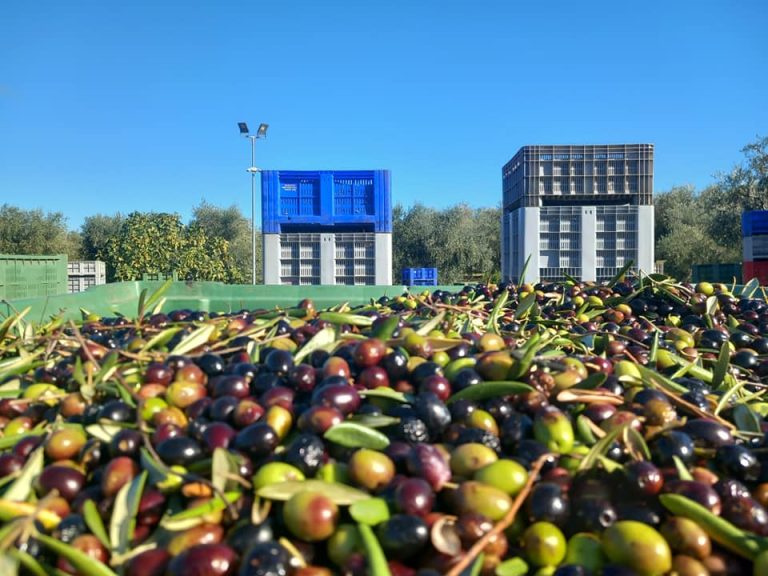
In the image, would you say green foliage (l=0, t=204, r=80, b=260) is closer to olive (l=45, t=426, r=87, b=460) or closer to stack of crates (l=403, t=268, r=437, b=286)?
stack of crates (l=403, t=268, r=437, b=286)

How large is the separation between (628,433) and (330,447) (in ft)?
2.45

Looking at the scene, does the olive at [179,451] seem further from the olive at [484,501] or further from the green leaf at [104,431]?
the olive at [484,501]

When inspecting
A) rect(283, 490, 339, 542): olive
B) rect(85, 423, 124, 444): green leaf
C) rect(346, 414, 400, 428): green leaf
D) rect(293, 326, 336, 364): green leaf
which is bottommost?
rect(283, 490, 339, 542): olive

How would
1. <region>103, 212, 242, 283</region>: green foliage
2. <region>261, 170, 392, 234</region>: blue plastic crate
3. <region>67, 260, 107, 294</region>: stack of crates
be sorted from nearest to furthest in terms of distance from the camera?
<region>261, 170, 392, 234</region>: blue plastic crate → <region>103, 212, 242, 283</region>: green foliage → <region>67, 260, 107, 294</region>: stack of crates

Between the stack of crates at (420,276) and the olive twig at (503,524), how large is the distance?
14.2 meters

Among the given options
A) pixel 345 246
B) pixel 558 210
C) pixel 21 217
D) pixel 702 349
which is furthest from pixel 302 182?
pixel 21 217

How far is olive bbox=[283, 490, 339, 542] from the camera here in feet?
3.88

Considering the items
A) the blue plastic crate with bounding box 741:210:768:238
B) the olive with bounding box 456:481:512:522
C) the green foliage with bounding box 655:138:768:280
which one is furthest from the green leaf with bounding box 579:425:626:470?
the green foliage with bounding box 655:138:768:280

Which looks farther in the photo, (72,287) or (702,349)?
(72,287)

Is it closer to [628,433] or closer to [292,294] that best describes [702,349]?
[628,433]

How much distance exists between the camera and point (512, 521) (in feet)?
4.21

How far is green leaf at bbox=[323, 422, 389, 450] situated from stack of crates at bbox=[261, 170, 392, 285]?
502 inches

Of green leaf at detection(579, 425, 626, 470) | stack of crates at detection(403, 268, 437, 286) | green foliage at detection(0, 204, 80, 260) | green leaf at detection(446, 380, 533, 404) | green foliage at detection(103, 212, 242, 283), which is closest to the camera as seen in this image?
green leaf at detection(579, 425, 626, 470)

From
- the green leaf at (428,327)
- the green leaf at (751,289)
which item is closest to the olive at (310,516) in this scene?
the green leaf at (428,327)
